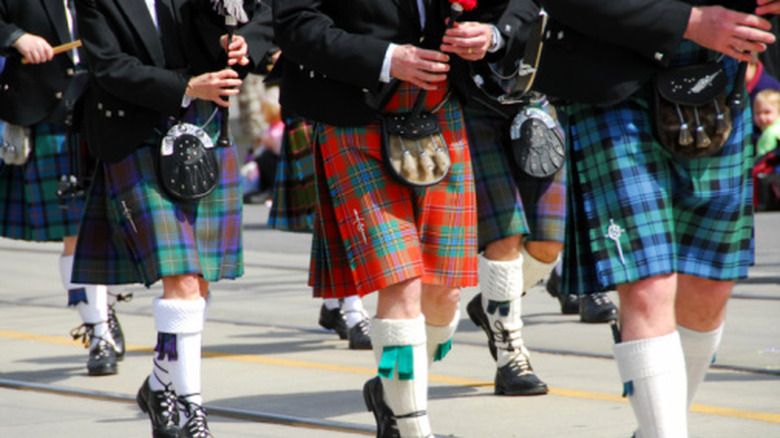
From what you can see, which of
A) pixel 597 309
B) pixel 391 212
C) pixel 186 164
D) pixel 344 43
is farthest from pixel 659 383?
pixel 597 309

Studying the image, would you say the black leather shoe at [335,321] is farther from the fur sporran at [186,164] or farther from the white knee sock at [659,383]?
the white knee sock at [659,383]

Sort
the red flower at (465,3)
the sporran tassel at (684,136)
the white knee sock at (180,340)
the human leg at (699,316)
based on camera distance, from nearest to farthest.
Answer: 1. the sporran tassel at (684,136)
2. the human leg at (699,316)
3. the red flower at (465,3)
4. the white knee sock at (180,340)

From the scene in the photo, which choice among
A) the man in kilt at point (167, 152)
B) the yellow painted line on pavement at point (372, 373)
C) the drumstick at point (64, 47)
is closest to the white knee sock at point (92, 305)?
the yellow painted line on pavement at point (372, 373)

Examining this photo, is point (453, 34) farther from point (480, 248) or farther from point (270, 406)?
point (270, 406)

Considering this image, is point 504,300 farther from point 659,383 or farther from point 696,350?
point 659,383

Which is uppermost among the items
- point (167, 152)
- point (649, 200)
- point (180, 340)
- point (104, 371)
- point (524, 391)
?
point (649, 200)

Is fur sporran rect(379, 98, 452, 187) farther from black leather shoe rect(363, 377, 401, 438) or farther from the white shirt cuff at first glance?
black leather shoe rect(363, 377, 401, 438)

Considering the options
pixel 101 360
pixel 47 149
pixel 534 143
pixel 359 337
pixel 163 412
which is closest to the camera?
pixel 163 412

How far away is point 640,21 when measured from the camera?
317 centimetres

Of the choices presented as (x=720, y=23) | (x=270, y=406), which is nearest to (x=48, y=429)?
(x=270, y=406)

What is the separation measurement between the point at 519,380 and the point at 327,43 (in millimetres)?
1822

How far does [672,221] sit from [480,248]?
183 centimetres

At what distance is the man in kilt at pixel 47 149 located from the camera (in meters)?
5.93

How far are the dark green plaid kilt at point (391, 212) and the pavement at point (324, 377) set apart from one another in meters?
0.74
